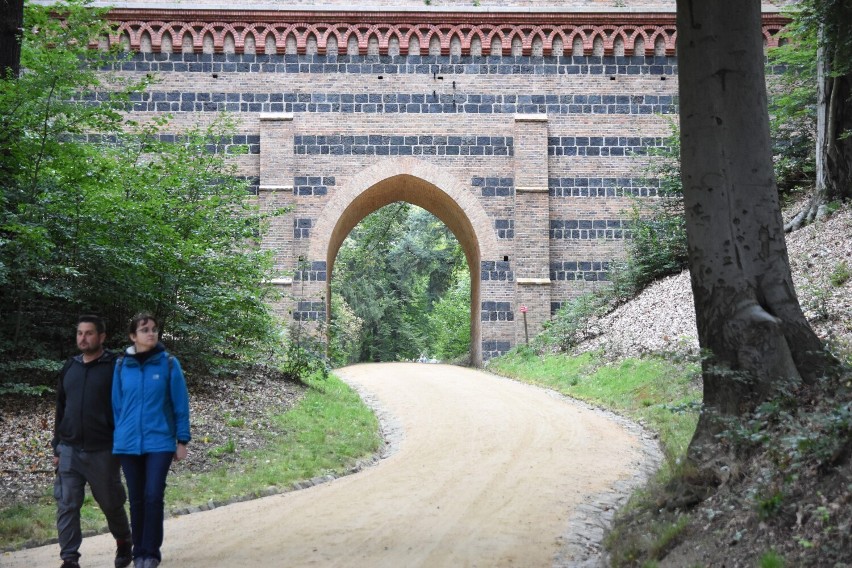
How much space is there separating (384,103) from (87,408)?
14985mm

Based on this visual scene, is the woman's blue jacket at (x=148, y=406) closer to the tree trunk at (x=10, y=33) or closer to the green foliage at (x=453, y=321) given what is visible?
the tree trunk at (x=10, y=33)

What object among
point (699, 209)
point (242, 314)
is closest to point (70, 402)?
point (699, 209)

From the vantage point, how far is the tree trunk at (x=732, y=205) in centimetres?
561

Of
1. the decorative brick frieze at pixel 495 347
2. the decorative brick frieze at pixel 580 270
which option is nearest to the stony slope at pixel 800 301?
the decorative brick frieze at pixel 580 270

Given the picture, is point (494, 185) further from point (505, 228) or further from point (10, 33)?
point (10, 33)

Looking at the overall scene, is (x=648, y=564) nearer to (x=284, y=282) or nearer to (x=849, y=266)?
(x=849, y=266)

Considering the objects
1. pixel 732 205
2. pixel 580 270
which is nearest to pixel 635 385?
pixel 732 205

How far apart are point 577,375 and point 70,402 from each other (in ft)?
32.6

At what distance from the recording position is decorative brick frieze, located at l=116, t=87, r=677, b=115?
19.2 m

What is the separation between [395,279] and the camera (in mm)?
35250

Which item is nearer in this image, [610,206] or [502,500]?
[502,500]

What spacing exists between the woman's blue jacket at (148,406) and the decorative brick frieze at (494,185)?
1470cm

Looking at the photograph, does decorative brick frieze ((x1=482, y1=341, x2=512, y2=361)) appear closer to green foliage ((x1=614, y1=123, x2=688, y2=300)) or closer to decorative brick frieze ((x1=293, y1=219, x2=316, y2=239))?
green foliage ((x1=614, y1=123, x2=688, y2=300))

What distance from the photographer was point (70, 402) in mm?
5141
